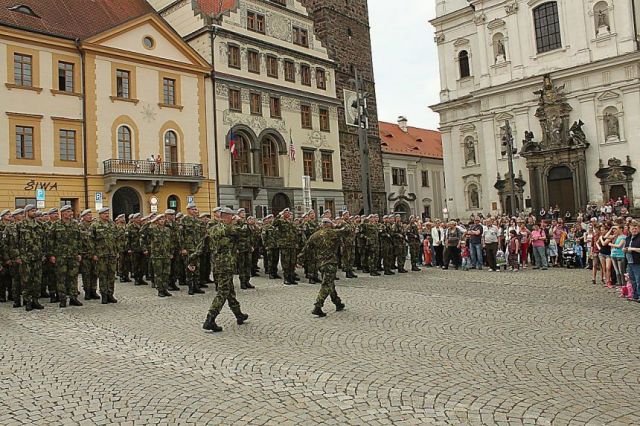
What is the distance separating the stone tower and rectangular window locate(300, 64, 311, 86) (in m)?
3.20

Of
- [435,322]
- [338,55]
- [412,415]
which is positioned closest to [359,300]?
[435,322]

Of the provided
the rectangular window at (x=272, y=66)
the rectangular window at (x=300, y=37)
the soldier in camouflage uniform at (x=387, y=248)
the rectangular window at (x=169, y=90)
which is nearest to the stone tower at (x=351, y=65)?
the rectangular window at (x=300, y=37)

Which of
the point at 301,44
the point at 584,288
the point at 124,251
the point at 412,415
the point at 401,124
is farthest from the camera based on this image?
the point at 401,124

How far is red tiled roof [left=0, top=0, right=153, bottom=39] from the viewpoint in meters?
27.5

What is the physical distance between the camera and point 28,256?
1177 centimetres

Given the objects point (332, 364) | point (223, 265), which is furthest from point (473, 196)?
point (332, 364)

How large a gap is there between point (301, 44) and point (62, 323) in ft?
104

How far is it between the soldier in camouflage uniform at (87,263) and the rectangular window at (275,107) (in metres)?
23.9

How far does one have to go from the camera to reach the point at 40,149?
88.5 ft

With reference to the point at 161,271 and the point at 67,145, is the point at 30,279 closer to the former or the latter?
the point at 161,271

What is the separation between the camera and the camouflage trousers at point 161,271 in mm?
13539

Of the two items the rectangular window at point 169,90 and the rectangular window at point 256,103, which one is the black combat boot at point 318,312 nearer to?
the rectangular window at point 169,90

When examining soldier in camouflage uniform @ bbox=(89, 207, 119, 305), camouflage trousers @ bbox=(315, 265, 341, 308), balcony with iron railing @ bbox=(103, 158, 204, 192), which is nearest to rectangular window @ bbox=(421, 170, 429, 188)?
balcony with iron railing @ bbox=(103, 158, 204, 192)

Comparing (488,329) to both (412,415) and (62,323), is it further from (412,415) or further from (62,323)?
(62,323)
